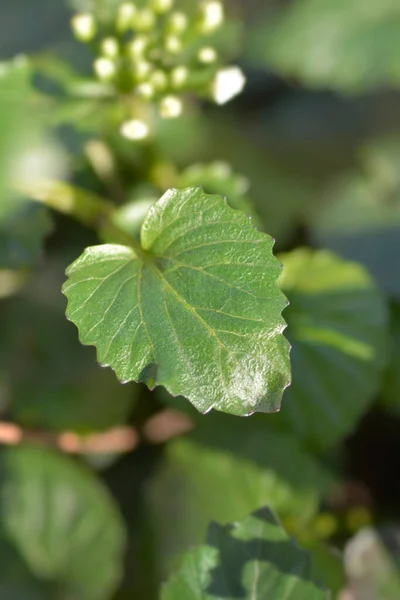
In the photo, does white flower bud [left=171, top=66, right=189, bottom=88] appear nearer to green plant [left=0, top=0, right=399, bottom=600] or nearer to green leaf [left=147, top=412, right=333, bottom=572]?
green plant [left=0, top=0, right=399, bottom=600]

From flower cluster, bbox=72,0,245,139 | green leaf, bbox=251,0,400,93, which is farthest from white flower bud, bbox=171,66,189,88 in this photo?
green leaf, bbox=251,0,400,93

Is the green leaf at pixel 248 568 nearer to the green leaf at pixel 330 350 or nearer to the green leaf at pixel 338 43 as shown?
the green leaf at pixel 330 350

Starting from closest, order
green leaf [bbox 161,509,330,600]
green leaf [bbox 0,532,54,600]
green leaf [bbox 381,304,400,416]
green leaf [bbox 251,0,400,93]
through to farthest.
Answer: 1. green leaf [bbox 161,509,330,600]
2. green leaf [bbox 0,532,54,600]
3. green leaf [bbox 381,304,400,416]
4. green leaf [bbox 251,0,400,93]

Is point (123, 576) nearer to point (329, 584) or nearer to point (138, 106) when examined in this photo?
point (329, 584)

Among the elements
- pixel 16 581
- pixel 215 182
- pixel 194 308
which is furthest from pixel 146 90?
pixel 16 581

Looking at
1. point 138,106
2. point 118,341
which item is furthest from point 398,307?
point 118,341

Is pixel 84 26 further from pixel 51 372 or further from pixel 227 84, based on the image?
pixel 51 372

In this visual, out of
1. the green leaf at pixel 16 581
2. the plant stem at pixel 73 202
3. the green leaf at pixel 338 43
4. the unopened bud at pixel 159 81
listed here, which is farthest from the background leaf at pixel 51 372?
the green leaf at pixel 338 43
